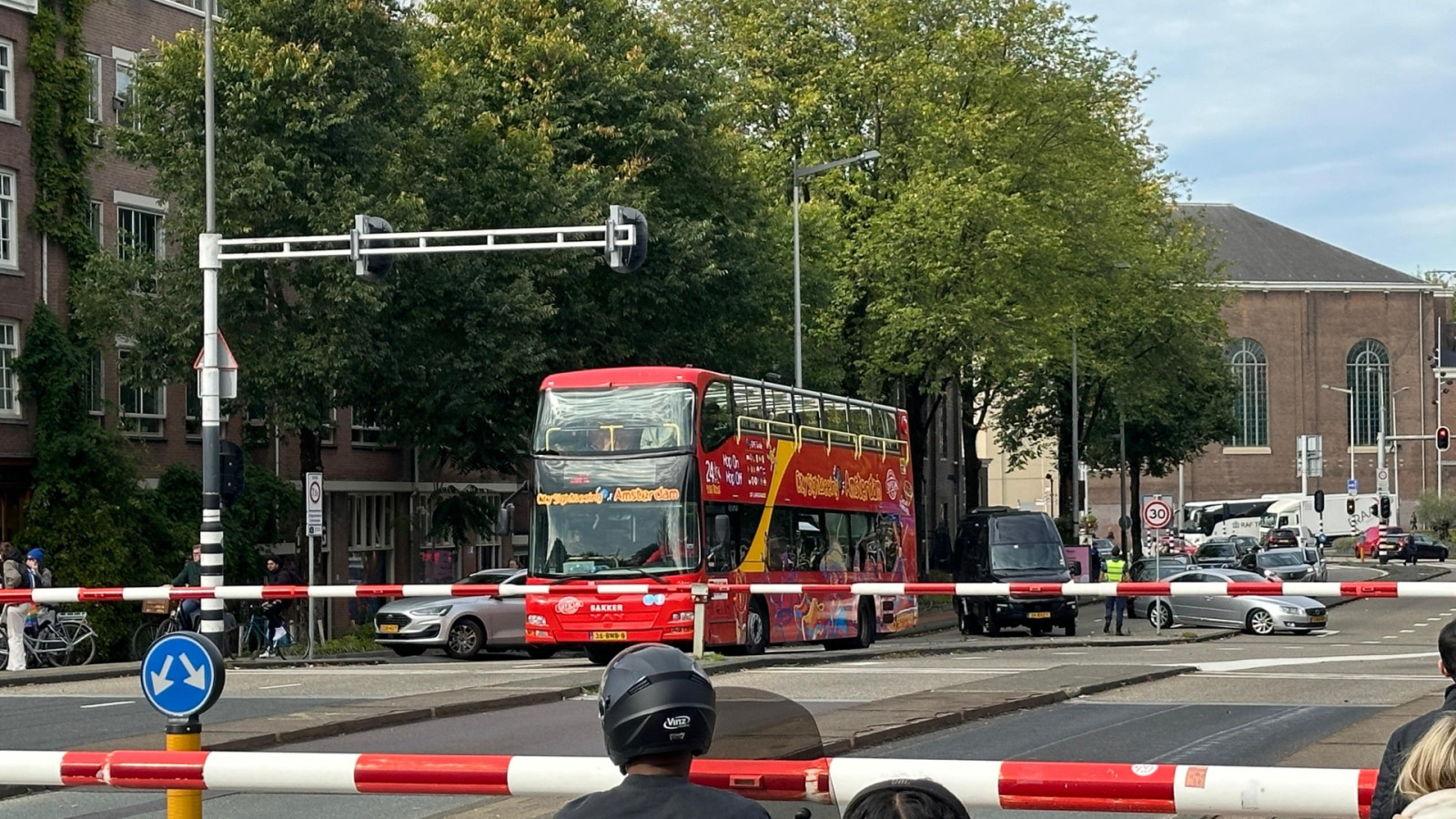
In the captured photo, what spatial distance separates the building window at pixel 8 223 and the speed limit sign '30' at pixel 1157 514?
24.5m

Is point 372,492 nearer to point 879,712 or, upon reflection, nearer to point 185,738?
point 879,712

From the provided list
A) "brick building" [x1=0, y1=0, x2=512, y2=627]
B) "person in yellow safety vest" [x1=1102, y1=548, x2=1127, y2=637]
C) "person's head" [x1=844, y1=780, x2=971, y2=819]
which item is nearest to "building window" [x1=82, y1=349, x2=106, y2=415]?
"brick building" [x1=0, y1=0, x2=512, y2=627]

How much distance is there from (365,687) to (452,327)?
18141 mm

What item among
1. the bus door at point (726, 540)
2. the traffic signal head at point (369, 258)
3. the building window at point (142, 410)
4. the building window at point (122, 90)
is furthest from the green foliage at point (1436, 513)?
the traffic signal head at point (369, 258)

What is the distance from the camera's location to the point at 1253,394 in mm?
112125

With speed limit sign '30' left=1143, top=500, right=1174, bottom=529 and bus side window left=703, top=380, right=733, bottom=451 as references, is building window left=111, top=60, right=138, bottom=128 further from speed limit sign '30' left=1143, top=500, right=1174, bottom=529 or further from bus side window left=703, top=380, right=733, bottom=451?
speed limit sign '30' left=1143, top=500, right=1174, bottom=529

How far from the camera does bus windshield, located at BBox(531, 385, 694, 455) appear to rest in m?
26.1

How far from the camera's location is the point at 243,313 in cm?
3384

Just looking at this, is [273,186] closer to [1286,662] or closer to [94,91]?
[94,91]

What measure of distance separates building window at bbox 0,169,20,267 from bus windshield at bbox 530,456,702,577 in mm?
14461

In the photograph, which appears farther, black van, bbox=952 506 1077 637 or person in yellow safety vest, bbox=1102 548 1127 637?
black van, bbox=952 506 1077 637

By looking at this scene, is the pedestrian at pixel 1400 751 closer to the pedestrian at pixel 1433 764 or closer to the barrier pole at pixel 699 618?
the pedestrian at pixel 1433 764

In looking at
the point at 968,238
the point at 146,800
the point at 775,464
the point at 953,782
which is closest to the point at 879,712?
the point at 146,800

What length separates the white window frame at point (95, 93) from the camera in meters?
37.0
